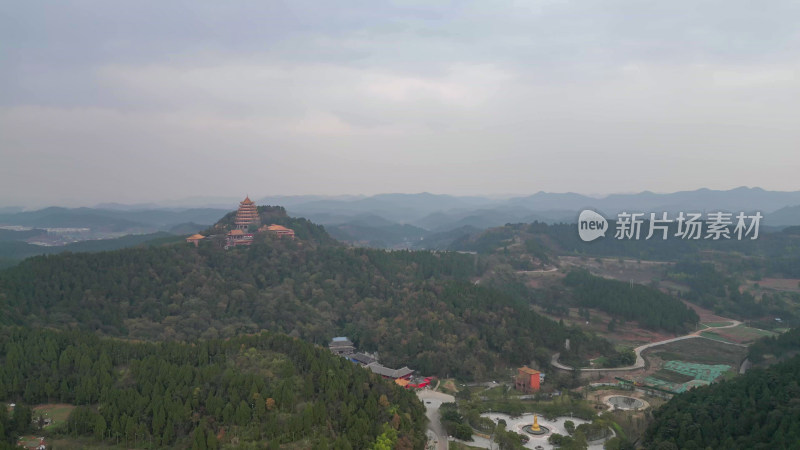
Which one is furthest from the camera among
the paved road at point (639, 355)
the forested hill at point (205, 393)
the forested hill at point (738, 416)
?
the paved road at point (639, 355)

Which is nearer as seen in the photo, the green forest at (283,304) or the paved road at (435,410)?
the paved road at (435,410)

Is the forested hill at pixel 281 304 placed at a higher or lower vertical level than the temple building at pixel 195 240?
lower

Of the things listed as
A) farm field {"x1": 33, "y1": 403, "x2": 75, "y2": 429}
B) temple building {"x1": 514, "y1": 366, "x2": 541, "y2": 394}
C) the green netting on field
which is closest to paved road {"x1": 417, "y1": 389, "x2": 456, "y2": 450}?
temple building {"x1": 514, "y1": 366, "x2": 541, "y2": 394}

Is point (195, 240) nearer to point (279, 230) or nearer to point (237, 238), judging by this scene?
point (237, 238)

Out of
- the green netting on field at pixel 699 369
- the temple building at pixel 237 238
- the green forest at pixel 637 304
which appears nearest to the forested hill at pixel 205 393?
the green netting on field at pixel 699 369

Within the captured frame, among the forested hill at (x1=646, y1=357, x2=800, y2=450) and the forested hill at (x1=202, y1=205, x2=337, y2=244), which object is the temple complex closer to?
the forested hill at (x1=202, y1=205, x2=337, y2=244)

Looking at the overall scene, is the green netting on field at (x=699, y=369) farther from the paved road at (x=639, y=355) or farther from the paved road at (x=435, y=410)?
the paved road at (x=435, y=410)

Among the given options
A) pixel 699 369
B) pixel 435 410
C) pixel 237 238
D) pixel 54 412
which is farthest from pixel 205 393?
pixel 237 238

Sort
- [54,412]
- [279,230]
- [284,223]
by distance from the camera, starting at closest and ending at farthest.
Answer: [54,412] < [279,230] < [284,223]
